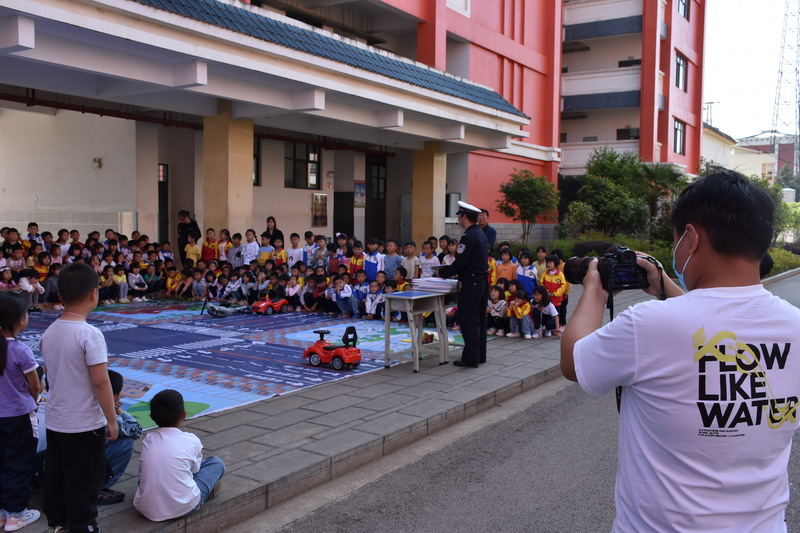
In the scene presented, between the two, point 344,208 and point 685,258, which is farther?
point 344,208

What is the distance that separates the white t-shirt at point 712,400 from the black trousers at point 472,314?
678cm

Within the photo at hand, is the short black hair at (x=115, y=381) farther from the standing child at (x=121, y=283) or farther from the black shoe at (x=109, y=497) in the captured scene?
the standing child at (x=121, y=283)

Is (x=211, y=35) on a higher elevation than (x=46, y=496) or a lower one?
higher

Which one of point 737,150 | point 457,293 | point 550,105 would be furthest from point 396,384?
point 737,150

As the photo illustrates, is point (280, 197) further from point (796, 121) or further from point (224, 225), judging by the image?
point (796, 121)

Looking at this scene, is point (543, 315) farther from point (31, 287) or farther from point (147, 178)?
point (147, 178)

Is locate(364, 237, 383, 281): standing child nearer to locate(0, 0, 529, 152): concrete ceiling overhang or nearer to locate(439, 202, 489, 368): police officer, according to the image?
locate(0, 0, 529, 152): concrete ceiling overhang

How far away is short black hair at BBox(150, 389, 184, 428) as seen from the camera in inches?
166

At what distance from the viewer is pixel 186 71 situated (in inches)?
505

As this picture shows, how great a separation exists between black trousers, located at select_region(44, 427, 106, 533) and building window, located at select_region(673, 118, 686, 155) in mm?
37390

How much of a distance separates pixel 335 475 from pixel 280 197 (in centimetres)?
1716

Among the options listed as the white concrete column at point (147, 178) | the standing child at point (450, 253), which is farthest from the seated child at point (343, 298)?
the white concrete column at point (147, 178)

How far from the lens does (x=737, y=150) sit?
75562mm

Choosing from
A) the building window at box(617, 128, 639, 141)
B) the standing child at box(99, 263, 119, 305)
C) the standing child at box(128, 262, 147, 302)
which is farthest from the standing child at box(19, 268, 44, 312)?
the building window at box(617, 128, 639, 141)
